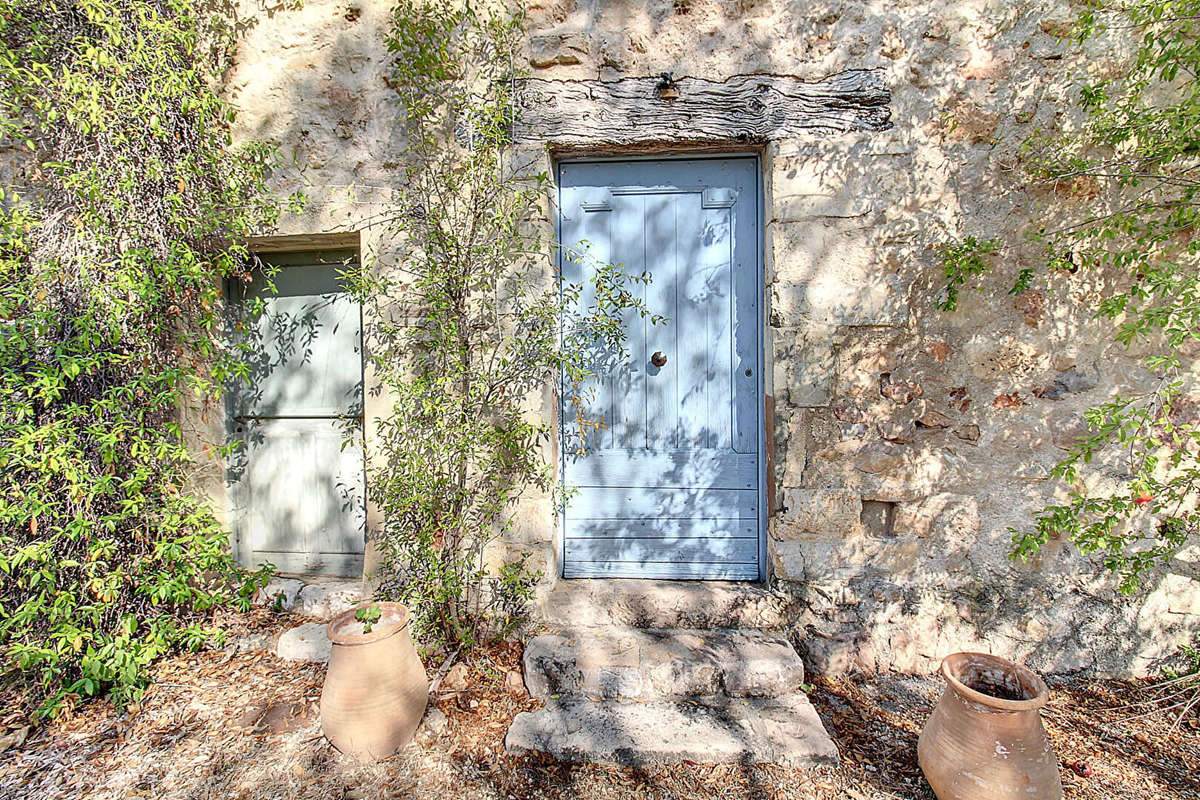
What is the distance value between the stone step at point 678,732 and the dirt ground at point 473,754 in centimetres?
4

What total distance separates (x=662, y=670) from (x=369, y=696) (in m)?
1.13

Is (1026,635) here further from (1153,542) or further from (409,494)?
(409,494)

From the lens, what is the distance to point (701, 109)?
2.57m

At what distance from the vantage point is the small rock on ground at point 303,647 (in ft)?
8.56

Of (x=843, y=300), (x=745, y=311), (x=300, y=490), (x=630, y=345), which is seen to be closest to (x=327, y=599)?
(x=300, y=490)

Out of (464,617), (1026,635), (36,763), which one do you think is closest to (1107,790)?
(1026,635)

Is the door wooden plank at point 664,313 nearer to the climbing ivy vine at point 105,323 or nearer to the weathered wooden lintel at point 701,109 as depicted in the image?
the weathered wooden lintel at point 701,109


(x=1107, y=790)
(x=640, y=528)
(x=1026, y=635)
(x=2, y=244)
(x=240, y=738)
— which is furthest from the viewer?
(x=640, y=528)

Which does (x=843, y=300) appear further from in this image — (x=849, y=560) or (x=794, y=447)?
(x=849, y=560)

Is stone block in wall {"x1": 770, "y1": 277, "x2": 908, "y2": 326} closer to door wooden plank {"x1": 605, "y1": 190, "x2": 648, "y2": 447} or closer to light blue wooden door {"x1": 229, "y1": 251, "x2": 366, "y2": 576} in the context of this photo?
door wooden plank {"x1": 605, "y1": 190, "x2": 648, "y2": 447}

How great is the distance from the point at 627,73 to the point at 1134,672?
11.5 feet

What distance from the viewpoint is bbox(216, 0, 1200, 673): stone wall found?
97.7 inches

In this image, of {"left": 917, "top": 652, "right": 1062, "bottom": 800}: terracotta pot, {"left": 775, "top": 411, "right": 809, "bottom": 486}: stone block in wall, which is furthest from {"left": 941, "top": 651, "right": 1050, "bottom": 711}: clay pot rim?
{"left": 775, "top": 411, "right": 809, "bottom": 486}: stone block in wall

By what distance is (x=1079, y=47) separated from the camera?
242cm
